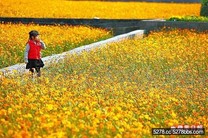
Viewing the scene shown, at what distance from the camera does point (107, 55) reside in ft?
48.3

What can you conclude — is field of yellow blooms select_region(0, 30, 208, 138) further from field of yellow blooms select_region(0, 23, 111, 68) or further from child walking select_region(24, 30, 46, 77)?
field of yellow blooms select_region(0, 23, 111, 68)

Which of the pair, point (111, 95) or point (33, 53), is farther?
point (33, 53)

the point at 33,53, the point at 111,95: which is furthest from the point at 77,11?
the point at 111,95

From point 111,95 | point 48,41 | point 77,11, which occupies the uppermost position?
point 77,11

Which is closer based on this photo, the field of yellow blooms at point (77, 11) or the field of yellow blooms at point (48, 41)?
the field of yellow blooms at point (48, 41)

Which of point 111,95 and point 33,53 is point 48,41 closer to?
point 33,53

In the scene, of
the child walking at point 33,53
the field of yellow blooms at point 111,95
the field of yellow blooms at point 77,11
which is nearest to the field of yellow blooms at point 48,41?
the field of yellow blooms at point 111,95

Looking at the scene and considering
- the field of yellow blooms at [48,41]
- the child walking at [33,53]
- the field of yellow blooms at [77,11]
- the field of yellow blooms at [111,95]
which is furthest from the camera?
the field of yellow blooms at [77,11]

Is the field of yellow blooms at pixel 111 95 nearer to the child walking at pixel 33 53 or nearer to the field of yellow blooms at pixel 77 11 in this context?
the child walking at pixel 33 53

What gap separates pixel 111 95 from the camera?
941 centimetres

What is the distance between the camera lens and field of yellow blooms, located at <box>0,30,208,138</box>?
676 cm

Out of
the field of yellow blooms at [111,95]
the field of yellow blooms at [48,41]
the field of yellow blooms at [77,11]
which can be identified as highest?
the field of yellow blooms at [77,11]

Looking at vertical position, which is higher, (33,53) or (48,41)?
(48,41)

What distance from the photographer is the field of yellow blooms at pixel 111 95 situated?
6758 millimetres
